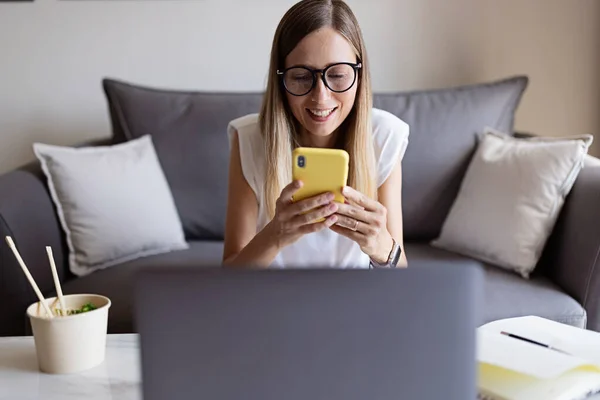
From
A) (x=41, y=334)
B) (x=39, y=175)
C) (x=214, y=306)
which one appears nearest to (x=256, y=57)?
(x=39, y=175)

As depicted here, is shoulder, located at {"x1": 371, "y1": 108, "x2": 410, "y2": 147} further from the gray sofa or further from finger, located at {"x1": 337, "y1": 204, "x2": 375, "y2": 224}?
the gray sofa

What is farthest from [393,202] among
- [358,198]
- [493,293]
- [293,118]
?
[493,293]

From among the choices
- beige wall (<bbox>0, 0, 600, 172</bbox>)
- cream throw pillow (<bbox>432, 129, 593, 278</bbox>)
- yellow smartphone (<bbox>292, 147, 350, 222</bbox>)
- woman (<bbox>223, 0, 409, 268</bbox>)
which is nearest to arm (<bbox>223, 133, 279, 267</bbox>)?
woman (<bbox>223, 0, 409, 268</bbox>)

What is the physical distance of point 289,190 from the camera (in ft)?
4.18

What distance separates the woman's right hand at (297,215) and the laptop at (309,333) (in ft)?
1.94

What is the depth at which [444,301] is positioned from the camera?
0.66m

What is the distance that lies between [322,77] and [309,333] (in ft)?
3.02

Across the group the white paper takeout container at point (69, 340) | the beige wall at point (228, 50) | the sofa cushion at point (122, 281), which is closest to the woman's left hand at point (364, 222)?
the white paper takeout container at point (69, 340)

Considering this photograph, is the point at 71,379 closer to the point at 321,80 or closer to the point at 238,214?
the point at 238,214

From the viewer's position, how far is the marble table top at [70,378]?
1084 mm

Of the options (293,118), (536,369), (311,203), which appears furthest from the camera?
(293,118)

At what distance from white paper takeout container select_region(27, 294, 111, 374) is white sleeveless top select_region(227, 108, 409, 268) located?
584 mm

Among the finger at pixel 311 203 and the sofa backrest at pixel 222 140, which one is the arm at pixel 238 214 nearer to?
the finger at pixel 311 203

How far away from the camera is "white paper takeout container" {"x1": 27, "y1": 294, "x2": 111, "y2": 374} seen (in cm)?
115
